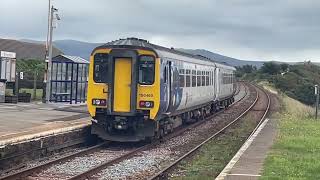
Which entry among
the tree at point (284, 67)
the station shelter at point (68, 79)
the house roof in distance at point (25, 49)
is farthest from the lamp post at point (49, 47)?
the tree at point (284, 67)

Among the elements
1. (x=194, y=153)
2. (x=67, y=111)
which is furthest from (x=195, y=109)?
(x=194, y=153)

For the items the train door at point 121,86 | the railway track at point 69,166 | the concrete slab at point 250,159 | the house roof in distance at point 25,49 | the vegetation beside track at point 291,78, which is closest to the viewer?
the concrete slab at point 250,159

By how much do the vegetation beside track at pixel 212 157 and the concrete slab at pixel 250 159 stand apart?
1.52ft

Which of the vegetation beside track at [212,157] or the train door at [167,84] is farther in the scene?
the train door at [167,84]

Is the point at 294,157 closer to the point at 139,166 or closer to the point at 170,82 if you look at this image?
the point at 139,166

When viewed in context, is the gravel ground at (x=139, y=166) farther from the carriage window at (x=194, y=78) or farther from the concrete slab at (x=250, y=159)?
the carriage window at (x=194, y=78)

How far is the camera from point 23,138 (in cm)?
1488

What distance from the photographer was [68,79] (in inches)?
1203

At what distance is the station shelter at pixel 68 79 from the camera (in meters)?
30.2

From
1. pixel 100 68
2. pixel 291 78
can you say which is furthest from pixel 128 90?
pixel 291 78

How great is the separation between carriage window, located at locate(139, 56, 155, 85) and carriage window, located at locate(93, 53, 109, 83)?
1.10 m

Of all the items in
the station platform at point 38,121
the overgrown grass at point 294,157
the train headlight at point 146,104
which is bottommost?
the overgrown grass at point 294,157

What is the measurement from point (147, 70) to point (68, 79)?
12.9 m

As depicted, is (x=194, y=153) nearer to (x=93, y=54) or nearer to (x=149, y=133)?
(x=149, y=133)
